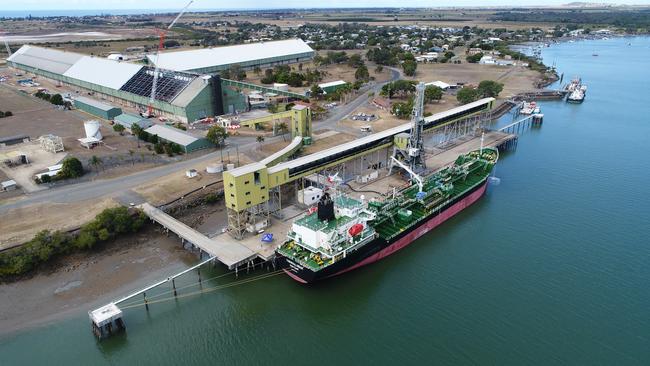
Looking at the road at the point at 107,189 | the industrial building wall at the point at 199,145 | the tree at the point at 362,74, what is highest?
the tree at the point at 362,74

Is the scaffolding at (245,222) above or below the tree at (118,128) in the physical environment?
below

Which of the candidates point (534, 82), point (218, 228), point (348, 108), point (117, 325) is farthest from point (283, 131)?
point (534, 82)

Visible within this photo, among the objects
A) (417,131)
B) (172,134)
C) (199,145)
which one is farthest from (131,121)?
(417,131)

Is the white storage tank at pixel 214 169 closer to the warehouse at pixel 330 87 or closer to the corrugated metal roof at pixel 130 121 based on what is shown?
the corrugated metal roof at pixel 130 121

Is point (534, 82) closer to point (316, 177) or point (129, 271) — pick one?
point (316, 177)

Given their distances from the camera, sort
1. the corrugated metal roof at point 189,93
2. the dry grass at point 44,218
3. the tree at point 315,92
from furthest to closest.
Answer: the tree at point 315,92
the corrugated metal roof at point 189,93
the dry grass at point 44,218

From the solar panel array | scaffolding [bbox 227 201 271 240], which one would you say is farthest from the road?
the solar panel array

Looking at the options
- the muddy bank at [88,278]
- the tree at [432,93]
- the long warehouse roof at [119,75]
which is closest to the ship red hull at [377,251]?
the muddy bank at [88,278]
